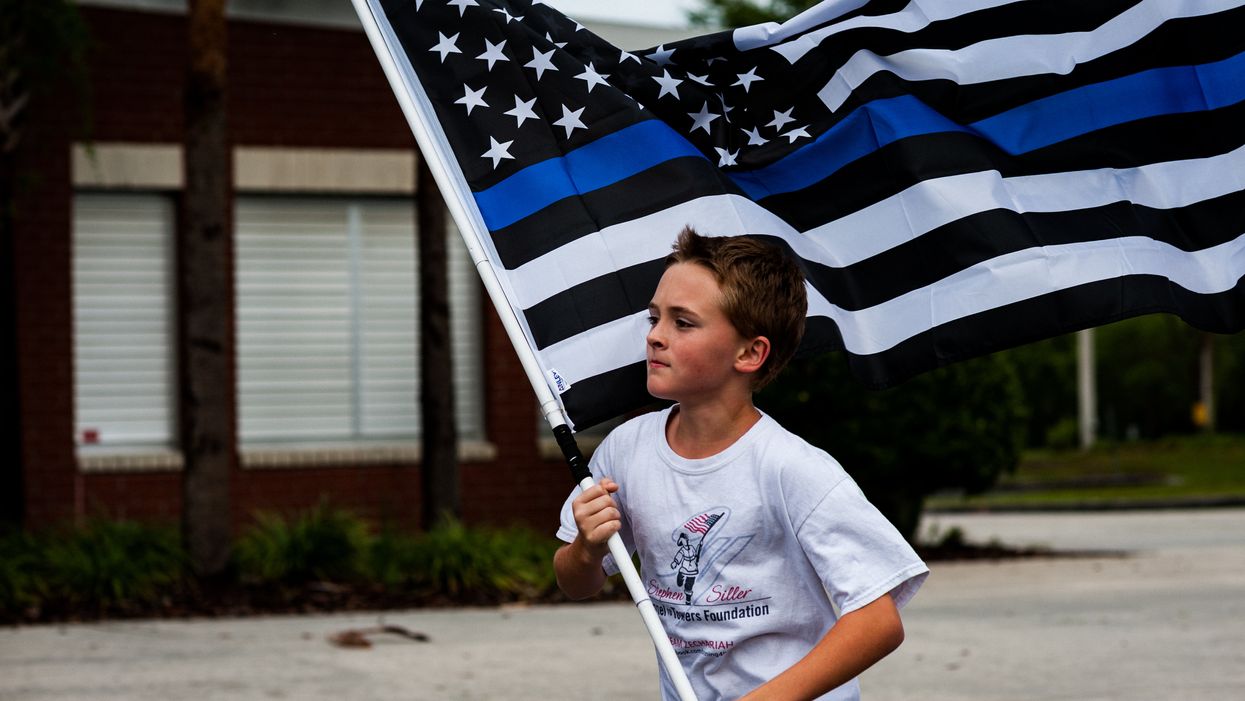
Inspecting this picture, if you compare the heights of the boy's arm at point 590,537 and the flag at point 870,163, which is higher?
the flag at point 870,163

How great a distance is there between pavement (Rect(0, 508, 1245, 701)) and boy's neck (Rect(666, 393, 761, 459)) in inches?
192

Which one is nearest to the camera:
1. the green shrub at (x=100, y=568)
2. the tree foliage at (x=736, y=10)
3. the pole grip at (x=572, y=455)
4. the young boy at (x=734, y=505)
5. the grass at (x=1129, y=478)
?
the young boy at (x=734, y=505)

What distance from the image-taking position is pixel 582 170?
402 cm

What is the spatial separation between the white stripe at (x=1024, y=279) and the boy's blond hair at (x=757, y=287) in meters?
0.76

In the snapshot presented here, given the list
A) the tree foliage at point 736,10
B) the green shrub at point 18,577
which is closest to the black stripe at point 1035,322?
the green shrub at point 18,577

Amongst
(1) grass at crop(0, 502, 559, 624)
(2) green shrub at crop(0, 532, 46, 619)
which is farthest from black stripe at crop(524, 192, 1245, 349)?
(2) green shrub at crop(0, 532, 46, 619)

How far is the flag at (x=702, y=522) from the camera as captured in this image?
3111mm

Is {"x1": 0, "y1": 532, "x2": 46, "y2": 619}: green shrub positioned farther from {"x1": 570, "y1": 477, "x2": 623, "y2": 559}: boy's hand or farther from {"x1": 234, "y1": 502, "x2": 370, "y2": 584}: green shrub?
{"x1": 570, "y1": 477, "x2": 623, "y2": 559}: boy's hand

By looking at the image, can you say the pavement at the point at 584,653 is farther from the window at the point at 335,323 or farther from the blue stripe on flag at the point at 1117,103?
the window at the point at 335,323

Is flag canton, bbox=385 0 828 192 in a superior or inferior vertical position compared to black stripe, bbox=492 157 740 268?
superior

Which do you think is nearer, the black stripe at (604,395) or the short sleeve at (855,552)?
the short sleeve at (855,552)

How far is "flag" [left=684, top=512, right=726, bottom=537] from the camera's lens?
122 inches

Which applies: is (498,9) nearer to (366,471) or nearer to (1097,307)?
(1097,307)

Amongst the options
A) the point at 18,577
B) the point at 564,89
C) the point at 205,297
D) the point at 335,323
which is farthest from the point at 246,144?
the point at 564,89
